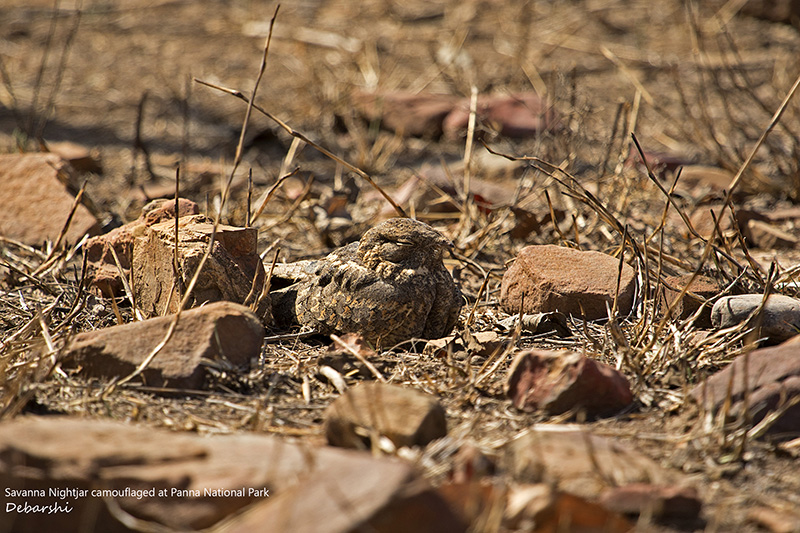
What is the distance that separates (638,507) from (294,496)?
33.5 inches

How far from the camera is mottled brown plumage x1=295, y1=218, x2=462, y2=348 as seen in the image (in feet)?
10.0

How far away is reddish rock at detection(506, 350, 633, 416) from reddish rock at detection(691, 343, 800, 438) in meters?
0.25

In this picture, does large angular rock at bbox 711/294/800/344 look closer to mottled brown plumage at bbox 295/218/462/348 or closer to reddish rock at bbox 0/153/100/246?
mottled brown plumage at bbox 295/218/462/348

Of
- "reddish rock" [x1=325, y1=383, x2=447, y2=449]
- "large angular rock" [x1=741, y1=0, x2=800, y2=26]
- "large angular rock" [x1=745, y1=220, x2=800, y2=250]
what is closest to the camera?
"reddish rock" [x1=325, y1=383, x2=447, y2=449]

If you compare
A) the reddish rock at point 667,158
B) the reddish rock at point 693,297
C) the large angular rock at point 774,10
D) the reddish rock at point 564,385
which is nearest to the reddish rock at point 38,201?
the reddish rock at point 564,385

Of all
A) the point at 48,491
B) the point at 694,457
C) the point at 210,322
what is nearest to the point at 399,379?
the point at 210,322

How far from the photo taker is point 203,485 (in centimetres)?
190

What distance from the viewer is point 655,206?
522 centimetres

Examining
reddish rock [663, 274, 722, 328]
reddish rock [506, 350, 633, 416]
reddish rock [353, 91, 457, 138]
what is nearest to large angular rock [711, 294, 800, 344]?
reddish rock [663, 274, 722, 328]

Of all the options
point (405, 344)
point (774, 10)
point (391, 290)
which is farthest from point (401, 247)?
point (774, 10)

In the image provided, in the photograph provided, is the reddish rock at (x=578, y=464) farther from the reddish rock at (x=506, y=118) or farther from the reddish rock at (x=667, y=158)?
the reddish rock at (x=506, y=118)

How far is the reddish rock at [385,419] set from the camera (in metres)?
2.19

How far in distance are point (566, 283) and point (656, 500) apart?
1516mm

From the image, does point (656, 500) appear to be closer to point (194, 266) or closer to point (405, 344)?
point (405, 344)
